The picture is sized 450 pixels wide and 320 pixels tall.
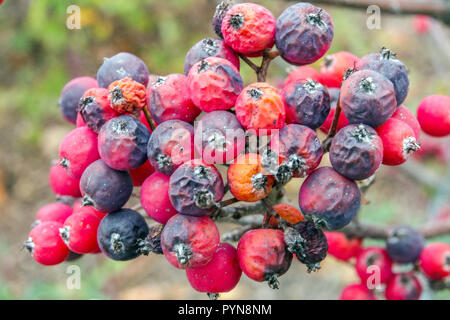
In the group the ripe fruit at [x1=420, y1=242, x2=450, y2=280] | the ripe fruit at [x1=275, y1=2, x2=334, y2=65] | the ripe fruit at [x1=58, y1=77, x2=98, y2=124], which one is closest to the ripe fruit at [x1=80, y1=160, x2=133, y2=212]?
the ripe fruit at [x1=58, y1=77, x2=98, y2=124]

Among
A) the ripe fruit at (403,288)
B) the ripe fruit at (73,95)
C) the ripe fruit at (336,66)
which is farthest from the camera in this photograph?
the ripe fruit at (403,288)

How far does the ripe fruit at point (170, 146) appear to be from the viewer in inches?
52.2

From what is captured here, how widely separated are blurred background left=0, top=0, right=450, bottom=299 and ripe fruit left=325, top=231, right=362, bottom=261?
2.05 m

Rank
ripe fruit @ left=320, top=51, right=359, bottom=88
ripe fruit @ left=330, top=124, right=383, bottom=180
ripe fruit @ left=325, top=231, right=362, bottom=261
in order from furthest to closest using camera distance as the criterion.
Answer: ripe fruit @ left=325, top=231, right=362, bottom=261
ripe fruit @ left=320, top=51, right=359, bottom=88
ripe fruit @ left=330, top=124, right=383, bottom=180

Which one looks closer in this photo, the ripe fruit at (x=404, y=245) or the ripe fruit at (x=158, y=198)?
the ripe fruit at (x=158, y=198)

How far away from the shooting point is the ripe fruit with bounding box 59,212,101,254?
156cm

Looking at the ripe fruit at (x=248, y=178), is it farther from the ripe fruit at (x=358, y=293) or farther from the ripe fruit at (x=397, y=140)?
the ripe fruit at (x=358, y=293)

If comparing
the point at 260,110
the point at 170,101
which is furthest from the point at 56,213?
the point at 260,110

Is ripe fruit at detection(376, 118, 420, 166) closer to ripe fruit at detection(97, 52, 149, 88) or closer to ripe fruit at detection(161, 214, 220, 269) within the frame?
ripe fruit at detection(161, 214, 220, 269)

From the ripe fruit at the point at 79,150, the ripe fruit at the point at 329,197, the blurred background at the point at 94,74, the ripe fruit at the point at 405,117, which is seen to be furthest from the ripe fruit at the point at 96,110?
the blurred background at the point at 94,74

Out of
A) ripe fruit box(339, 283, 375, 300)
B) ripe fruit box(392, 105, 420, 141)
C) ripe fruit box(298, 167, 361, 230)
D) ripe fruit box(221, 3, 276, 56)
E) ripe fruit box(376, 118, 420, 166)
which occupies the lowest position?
ripe fruit box(339, 283, 375, 300)

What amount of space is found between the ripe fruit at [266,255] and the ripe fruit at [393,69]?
0.59 meters

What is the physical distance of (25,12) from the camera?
18.4ft
